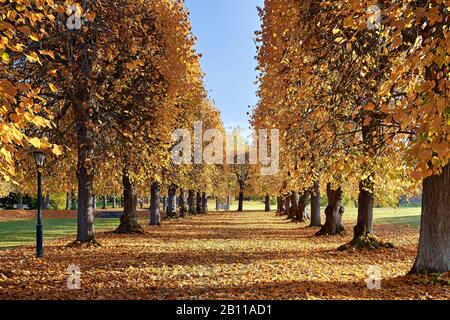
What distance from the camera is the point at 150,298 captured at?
852 cm

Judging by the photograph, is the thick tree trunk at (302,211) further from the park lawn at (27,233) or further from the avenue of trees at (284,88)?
the park lawn at (27,233)

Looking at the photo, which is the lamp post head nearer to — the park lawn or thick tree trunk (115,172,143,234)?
the park lawn

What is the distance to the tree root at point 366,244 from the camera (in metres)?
17.2

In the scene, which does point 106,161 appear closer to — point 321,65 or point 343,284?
point 321,65

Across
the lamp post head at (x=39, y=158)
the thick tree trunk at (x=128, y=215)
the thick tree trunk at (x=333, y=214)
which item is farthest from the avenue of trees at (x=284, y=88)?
the thick tree trunk at (x=128, y=215)

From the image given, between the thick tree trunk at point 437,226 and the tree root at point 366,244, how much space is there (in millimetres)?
6825

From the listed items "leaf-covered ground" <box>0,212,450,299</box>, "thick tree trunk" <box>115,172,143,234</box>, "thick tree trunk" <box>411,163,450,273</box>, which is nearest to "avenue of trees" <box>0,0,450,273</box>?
"thick tree trunk" <box>411,163,450,273</box>

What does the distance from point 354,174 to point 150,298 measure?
8.32 m

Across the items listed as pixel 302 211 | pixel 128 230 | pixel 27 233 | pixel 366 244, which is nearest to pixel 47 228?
pixel 27 233

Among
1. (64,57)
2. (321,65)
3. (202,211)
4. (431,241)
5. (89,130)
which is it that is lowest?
(202,211)

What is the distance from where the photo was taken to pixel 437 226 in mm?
10273

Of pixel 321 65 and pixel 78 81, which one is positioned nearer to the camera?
pixel 321 65

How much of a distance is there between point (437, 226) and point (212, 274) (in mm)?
5753
